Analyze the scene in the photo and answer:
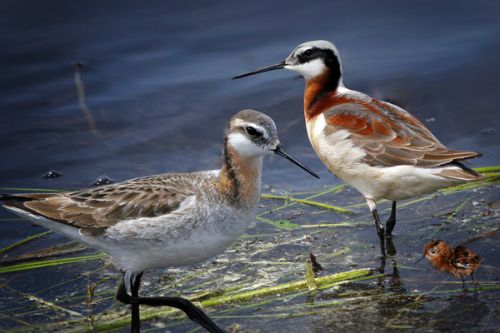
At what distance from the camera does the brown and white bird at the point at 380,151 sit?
8.19 m

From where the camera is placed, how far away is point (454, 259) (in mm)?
7125

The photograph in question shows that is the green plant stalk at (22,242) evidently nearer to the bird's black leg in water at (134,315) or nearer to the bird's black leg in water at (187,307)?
the bird's black leg in water at (134,315)

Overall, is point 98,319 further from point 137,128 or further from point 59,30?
point 59,30

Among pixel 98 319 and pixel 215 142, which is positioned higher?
pixel 215 142

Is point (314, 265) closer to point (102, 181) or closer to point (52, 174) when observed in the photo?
point (102, 181)

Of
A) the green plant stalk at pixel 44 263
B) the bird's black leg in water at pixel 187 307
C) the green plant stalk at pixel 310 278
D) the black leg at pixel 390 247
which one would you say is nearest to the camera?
the bird's black leg in water at pixel 187 307

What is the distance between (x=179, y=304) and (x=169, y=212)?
2.49 ft

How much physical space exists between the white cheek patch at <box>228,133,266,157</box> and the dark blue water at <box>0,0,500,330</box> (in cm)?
326

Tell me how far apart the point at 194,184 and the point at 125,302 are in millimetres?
1142

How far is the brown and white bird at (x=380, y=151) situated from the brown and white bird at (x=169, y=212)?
6.04 ft

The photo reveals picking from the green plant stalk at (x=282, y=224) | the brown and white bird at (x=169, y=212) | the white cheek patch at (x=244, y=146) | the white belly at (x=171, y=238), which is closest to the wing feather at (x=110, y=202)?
the brown and white bird at (x=169, y=212)

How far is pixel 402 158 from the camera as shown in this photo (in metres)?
8.40

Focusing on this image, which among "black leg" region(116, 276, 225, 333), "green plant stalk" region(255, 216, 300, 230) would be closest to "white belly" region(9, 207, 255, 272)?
"black leg" region(116, 276, 225, 333)

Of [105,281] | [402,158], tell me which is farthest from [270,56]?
[105,281]
